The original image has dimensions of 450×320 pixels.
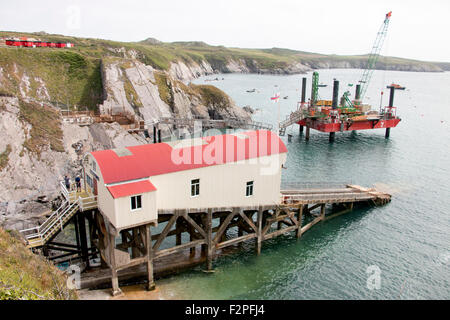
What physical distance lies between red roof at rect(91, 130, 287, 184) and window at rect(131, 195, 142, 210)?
5.30 feet

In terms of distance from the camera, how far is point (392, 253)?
3694cm

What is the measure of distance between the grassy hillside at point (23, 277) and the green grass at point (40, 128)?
2278cm

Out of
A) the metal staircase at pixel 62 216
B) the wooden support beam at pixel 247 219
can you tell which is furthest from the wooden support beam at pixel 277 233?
the metal staircase at pixel 62 216

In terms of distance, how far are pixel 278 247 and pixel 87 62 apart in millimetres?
72576

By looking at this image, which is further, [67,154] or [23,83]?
[23,83]

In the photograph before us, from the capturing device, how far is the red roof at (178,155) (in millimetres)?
28109

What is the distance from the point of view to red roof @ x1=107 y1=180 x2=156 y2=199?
26.6m

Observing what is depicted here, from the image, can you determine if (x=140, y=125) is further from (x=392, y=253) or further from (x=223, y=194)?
(x=392, y=253)

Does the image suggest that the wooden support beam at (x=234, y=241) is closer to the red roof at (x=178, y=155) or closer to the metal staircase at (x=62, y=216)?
the red roof at (x=178, y=155)

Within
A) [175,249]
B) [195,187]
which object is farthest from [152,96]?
[175,249]

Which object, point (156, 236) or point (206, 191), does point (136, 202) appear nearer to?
point (206, 191)

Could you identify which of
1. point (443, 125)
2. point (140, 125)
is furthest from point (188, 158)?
point (443, 125)

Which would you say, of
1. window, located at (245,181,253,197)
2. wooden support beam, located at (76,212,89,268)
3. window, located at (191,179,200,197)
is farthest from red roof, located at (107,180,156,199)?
window, located at (245,181,253,197)
